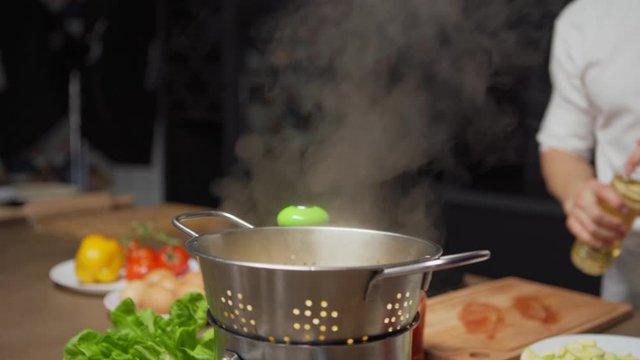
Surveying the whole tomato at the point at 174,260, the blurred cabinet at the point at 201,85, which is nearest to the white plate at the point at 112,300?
the whole tomato at the point at 174,260

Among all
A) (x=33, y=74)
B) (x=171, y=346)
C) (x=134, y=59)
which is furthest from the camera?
(x=134, y=59)

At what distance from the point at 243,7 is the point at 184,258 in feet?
10.4

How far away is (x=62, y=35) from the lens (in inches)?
174

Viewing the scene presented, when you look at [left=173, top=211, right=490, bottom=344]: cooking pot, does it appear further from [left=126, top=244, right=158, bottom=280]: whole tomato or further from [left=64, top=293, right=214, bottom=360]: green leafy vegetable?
[left=126, top=244, right=158, bottom=280]: whole tomato

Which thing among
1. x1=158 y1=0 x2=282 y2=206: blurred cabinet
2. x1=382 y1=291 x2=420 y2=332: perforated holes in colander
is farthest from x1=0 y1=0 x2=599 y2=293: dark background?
x1=382 y1=291 x2=420 y2=332: perforated holes in colander

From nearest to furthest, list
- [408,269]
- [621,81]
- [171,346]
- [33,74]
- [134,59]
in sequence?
[408,269]
[171,346]
[621,81]
[33,74]
[134,59]

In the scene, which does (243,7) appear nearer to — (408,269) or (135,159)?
(135,159)

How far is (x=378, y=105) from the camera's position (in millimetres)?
2971

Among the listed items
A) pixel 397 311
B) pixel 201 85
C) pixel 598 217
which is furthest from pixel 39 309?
pixel 201 85

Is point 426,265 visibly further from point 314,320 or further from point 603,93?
point 603,93

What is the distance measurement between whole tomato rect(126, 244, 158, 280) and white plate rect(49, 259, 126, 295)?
30mm

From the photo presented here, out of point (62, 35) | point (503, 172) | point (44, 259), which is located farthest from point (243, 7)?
point (44, 259)

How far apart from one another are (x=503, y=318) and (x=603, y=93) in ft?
2.72

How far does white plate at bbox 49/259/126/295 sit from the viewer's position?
1.54m
